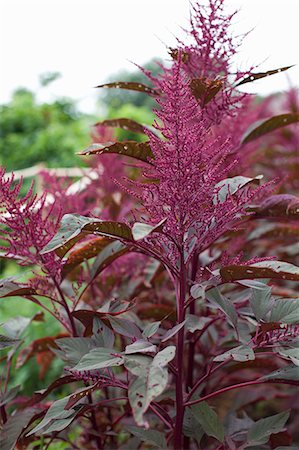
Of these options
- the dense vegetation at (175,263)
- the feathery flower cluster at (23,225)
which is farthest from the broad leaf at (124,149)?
the feathery flower cluster at (23,225)

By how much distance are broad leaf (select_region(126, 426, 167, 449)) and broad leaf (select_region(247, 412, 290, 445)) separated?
148 millimetres

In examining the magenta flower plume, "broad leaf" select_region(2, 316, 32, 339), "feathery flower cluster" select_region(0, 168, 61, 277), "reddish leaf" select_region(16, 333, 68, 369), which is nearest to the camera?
the magenta flower plume

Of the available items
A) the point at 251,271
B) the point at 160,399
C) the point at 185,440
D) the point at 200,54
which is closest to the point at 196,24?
the point at 200,54

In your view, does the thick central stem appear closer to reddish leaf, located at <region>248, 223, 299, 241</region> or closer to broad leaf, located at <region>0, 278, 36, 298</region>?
broad leaf, located at <region>0, 278, 36, 298</region>

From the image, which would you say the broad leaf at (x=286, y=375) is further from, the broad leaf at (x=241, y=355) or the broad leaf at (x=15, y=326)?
the broad leaf at (x=15, y=326)

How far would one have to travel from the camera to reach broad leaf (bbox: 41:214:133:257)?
2.38 feet

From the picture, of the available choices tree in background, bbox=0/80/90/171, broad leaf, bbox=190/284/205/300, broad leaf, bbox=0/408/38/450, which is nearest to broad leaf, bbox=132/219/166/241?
broad leaf, bbox=190/284/205/300

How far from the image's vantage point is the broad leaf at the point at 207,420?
2.83ft

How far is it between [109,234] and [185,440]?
496 mm

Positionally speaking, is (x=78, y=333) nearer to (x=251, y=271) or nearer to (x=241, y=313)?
(x=241, y=313)

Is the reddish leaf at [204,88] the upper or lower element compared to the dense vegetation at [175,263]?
upper

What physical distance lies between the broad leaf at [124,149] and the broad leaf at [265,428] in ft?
1.53

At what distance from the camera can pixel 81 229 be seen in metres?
0.73

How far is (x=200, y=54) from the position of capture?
0.95 meters
